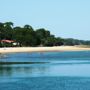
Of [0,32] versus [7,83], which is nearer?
[7,83]

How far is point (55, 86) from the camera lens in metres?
33.2

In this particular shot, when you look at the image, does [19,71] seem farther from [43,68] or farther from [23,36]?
[23,36]

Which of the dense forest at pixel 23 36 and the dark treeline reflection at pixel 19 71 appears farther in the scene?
the dense forest at pixel 23 36

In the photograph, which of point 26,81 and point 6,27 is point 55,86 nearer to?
point 26,81

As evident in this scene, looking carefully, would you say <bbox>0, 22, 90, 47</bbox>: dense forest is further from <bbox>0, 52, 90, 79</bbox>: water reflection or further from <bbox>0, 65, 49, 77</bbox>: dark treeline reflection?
<bbox>0, 65, 49, 77</bbox>: dark treeline reflection

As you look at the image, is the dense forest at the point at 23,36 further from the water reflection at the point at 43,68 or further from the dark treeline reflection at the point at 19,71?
the dark treeline reflection at the point at 19,71

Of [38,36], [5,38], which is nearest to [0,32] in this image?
[5,38]

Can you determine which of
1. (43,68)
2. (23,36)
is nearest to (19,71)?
(43,68)

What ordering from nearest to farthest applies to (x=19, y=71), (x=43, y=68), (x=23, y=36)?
1. (x=19, y=71)
2. (x=43, y=68)
3. (x=23, y=36)

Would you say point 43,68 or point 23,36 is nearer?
point 43,68

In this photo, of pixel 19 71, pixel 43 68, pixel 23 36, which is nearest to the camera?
pixel 19 71

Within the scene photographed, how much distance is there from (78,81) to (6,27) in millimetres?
129305

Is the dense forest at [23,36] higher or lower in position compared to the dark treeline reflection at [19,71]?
higher

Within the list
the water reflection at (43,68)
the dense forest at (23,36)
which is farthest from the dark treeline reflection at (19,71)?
the dense forest at (23,36)
